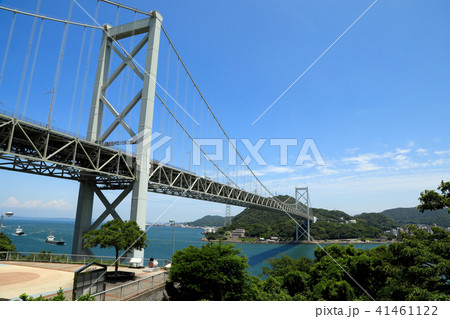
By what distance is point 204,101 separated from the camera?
36.5 m

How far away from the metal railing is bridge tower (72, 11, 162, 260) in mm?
5616

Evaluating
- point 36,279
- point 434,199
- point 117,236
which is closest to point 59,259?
point 36,279

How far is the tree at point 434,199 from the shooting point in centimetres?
1035

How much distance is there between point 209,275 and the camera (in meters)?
11.5

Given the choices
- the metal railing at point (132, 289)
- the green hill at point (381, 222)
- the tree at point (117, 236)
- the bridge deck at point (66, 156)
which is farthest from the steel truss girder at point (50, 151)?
the green hill at point (381, 222)

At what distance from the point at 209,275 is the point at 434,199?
9.62 metres

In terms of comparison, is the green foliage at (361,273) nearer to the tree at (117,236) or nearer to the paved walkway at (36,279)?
the tree at (117,236)

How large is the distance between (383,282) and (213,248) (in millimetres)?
12512

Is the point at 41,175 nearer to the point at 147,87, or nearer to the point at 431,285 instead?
the point at 147,87

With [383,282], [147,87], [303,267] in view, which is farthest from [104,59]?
[303,267]

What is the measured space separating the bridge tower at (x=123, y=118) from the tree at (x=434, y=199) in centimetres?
1528

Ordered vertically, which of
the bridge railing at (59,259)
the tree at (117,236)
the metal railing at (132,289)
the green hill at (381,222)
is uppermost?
the green hill at (381,222)

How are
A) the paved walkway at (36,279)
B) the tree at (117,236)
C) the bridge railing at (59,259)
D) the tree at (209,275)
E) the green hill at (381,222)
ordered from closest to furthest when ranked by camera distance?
1. the paved walkway at (36,279)
2. the tree at (209,275)
3. the tree at (117,236)
4. the bridge railing at (59,259)
5. the green hill at (381,222)

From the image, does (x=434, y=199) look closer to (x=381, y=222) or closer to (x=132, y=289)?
(x=132, y=289)
